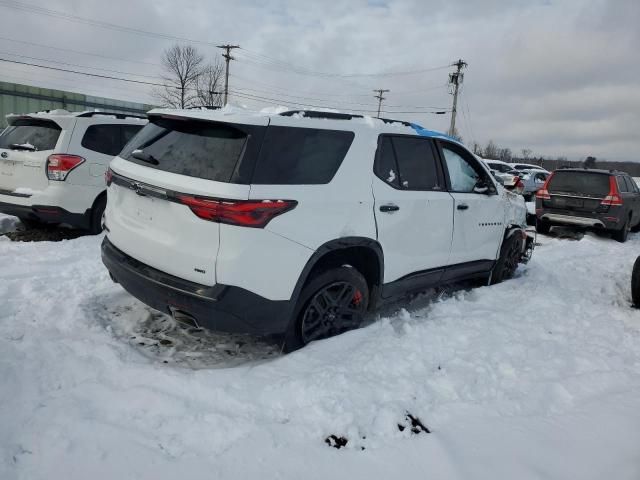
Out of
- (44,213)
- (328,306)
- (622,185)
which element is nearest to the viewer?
(328,306)

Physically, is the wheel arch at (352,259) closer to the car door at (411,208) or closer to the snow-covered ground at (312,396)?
the car door at (411,208)

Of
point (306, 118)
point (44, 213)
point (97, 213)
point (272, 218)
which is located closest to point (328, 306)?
point (272, 218)

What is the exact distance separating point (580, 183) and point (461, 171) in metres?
6.91

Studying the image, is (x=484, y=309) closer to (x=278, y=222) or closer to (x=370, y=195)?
(x=370, y=195)

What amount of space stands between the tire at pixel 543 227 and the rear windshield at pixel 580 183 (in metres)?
0.76

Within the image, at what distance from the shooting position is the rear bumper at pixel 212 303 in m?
2.89

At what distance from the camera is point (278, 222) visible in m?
2.95

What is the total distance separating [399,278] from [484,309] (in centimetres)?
109

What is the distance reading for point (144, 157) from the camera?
3318 mm

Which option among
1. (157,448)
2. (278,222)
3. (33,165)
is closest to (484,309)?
(278,222)

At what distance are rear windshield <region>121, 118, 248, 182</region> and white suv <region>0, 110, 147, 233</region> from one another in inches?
132

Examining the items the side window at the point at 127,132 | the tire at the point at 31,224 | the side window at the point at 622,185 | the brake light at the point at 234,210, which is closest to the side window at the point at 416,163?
the brake light at the point at 234,210

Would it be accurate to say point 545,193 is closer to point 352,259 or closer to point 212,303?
point 352,259

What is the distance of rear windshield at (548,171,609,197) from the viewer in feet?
32.8
